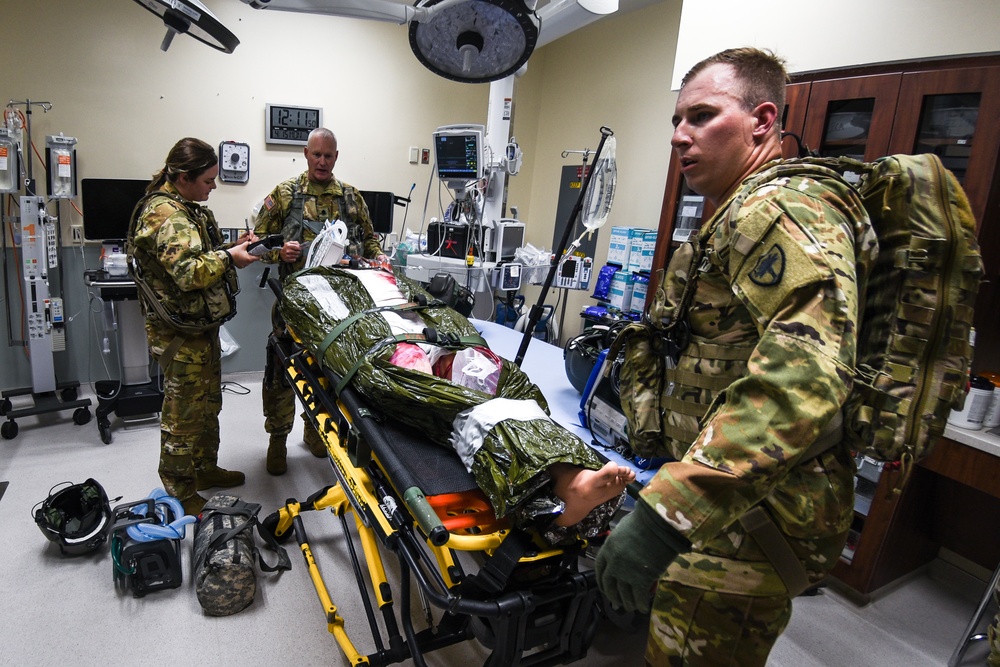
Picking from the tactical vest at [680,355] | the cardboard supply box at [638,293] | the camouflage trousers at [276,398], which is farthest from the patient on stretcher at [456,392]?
the cardboard supply box at [638,293]

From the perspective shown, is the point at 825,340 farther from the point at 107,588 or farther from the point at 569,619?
the point at 107,588

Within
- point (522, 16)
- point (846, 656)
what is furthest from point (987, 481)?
point (522, 16)

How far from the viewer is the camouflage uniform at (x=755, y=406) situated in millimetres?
779

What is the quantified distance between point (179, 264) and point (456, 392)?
134cm

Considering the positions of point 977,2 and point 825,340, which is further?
point 977,2

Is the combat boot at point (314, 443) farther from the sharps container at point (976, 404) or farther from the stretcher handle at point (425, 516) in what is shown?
the sharps container at point (976, 404)

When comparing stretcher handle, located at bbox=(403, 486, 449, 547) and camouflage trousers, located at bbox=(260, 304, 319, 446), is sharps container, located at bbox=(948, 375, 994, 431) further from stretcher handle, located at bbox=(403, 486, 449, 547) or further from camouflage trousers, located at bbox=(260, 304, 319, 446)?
camouflage trousers, located at bbox=(260, 304, 319, 446)

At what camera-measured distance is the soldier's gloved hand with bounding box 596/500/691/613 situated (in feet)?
2.65

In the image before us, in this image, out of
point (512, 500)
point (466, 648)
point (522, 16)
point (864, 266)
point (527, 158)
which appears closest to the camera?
point (864, 266)

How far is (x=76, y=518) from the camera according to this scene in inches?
91.0

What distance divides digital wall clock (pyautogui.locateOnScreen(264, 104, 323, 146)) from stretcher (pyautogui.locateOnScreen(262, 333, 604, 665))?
114 inches

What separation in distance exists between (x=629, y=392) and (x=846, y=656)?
5.30 feet

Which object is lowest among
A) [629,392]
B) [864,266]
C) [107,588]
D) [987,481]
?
[107,588]

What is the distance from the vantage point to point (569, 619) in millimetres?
1309
